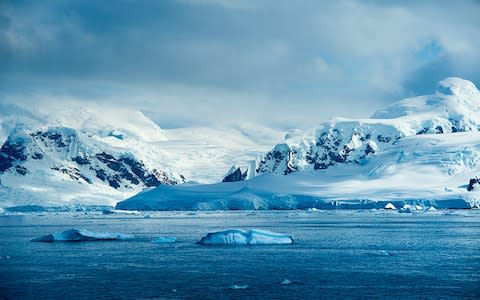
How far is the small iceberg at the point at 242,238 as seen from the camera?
53.9 m

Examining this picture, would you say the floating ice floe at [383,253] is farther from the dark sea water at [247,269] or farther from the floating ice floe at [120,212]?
the floating ice floe at [120,212]

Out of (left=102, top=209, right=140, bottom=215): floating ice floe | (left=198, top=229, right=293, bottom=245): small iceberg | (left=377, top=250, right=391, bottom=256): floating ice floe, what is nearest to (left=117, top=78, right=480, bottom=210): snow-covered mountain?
(left=102, top=209, right=140, bottom=215): floating ice floe

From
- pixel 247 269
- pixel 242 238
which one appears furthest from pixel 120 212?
pixel 247 269

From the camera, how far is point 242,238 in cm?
5447

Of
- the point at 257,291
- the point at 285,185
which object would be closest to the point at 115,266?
the point at 257,291

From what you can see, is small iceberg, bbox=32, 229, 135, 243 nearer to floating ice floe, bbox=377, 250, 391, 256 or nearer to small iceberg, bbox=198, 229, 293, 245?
small iceberg, bbox=198, 229, 293, 245

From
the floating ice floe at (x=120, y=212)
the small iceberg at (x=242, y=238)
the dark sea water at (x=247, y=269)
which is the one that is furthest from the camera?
the floating ice floe at (x=120, y=212)

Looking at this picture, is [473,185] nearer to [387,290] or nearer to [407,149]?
[407,149]

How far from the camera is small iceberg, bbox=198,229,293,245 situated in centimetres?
5394

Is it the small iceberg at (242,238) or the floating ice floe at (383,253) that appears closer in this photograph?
the floating ice floe at (383,253)

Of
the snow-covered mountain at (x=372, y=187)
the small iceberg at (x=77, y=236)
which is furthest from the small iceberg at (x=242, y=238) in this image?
the snow-covered mountain at (x=372, y=187)

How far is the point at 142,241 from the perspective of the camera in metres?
57.7

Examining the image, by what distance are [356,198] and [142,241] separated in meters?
79.4

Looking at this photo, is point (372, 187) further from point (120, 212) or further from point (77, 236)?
point (77, 236)
